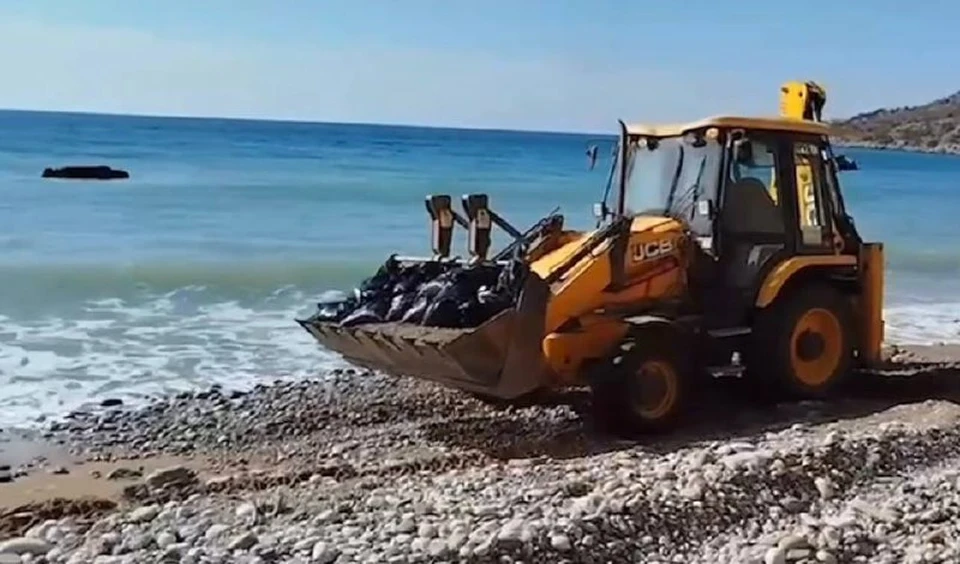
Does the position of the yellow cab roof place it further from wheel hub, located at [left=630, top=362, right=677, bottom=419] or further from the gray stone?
the gray stone

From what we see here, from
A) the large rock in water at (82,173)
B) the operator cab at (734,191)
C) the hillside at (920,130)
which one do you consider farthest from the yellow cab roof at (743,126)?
the hillside at (920,130)

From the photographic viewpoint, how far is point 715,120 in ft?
32.7

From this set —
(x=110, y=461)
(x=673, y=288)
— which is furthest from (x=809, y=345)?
(x=110, y=461)

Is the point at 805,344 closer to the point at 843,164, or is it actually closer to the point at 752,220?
the point at 752,220

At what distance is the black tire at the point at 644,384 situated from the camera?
30.5 feet

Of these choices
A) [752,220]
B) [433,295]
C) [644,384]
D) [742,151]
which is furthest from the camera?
[752,220]

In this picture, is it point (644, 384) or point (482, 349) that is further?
point (644, 384)

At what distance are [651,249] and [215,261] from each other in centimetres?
1347

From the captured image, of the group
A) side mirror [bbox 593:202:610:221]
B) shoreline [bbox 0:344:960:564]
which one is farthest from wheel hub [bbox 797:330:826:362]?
side mirror [bbox 593:202:610:221]

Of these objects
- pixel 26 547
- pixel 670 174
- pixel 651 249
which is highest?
pixel 670 174

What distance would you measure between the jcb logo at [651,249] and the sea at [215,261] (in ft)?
3.23

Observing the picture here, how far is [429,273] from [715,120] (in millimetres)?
2438

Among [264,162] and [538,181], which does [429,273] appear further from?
[264,162]

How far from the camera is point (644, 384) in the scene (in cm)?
945
